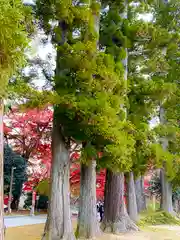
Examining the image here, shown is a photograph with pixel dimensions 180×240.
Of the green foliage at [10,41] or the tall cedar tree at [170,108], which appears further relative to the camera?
the tall cedar tree at [170,108]

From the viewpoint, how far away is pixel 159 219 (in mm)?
14109

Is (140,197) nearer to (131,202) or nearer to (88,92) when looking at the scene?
(131,202)

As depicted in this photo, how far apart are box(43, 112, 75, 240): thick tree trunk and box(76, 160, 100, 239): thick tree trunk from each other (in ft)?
4.09

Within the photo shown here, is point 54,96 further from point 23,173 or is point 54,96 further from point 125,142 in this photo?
point 23,173

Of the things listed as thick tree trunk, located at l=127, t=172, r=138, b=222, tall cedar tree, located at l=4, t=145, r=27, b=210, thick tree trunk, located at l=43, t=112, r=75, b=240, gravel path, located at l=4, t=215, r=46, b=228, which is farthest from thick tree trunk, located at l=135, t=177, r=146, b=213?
thick tree trunk, located at l=43, t=112, r=75, b=240

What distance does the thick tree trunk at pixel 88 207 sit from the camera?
29.1 ft

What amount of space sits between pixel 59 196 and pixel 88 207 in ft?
5.14

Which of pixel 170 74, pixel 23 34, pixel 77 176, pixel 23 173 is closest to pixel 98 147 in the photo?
pixel 23 34

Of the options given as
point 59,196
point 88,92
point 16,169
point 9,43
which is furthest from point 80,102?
point 16,169

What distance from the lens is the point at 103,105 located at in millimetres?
6922

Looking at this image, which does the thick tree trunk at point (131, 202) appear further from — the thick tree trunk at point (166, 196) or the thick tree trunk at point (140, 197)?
the thick tree trunk at point (140, 197)

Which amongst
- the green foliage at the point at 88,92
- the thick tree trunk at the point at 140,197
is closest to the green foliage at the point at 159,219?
the thick tree trunk at the point at 140,197

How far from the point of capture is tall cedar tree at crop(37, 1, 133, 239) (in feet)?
23.4

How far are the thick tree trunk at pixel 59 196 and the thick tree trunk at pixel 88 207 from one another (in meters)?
1.25
